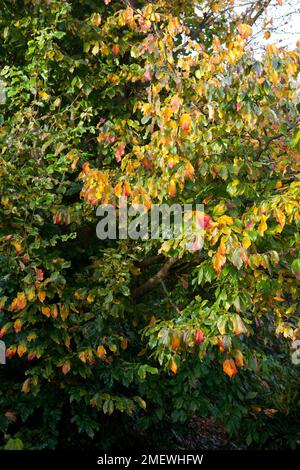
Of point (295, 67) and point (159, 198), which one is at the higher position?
point (295, 67)

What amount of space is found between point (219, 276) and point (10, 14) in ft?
8.27

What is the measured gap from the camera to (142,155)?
3146mm

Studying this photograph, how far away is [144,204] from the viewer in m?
3.02

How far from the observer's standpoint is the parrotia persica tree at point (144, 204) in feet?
9.18

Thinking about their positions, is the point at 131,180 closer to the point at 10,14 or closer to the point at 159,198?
the point at 159,198

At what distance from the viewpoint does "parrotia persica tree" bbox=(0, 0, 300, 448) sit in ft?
9.18

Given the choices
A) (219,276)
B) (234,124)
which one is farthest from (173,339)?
(234,124)

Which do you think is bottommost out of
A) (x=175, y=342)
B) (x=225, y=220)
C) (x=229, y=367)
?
(x=229, y=367)

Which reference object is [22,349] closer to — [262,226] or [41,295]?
[41,295]

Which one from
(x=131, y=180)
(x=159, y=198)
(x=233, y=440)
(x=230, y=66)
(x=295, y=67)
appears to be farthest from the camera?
(x=233, y=440)

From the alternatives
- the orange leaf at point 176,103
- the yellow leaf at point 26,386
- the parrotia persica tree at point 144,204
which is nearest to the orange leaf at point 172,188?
the parrotia persica tree at point 144,204

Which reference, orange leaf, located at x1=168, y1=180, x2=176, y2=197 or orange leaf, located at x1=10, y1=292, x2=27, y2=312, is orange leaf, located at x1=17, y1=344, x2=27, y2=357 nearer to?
orange leaf, located at x1=10, y1=292, x2=27, y2=312

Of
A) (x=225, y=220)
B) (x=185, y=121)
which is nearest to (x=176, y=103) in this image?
(x=185, y=121)
